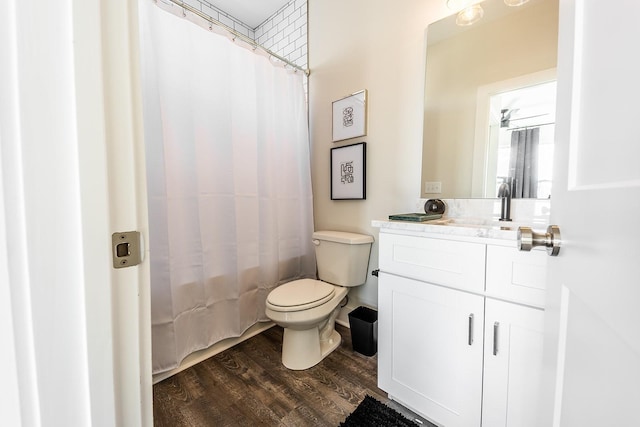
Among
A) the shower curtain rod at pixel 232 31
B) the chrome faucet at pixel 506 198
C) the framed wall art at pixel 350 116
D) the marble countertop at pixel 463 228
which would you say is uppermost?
the shower curtain rod at pixel 232 31

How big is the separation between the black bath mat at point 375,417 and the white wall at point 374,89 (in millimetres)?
665

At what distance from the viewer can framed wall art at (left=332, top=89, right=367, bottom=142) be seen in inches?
69.2

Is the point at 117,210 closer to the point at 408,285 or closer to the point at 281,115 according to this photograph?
the point at 408,285

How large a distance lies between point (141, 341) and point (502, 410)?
120cm

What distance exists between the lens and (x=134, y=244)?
16.8 inches

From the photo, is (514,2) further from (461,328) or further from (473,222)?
(461,328)

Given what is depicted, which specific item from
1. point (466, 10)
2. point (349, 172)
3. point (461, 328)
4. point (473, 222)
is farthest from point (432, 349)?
point (466, 10)

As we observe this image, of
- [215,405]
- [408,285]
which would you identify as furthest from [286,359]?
[408,285]

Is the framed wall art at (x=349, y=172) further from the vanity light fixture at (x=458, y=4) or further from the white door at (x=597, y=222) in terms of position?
the white door at (x=597, y=222)

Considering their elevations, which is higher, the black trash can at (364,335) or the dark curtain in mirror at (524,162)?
the dark curtain in mirror at (524,162)

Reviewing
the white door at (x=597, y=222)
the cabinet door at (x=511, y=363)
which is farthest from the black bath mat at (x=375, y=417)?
the white door at (x=597, y=222)

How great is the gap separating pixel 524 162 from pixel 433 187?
1.41 feet

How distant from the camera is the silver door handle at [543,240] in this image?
489 mm

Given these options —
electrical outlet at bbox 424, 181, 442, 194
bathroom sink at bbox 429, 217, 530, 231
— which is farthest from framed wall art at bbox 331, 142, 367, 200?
bathroom sink at bbox 429, 217, 530, 231
